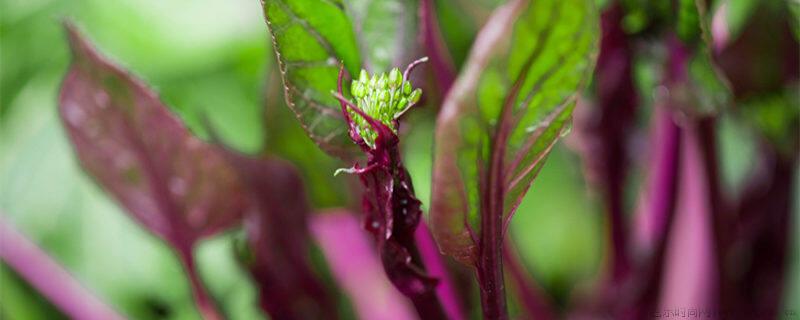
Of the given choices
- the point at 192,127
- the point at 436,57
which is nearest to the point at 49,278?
the point at 192,127

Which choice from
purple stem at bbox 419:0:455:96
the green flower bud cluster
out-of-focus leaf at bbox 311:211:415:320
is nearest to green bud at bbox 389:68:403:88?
the green flower bud cluster

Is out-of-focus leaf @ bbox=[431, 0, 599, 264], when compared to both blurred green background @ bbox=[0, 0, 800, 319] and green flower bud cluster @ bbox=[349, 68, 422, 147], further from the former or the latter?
blurred green background @ bbox=[0, 0, 800, 319]

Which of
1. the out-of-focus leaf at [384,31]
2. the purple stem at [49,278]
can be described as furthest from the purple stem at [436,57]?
the purple stem at [49,278]

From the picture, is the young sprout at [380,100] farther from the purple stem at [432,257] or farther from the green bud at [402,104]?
the purple stem at [432,257]

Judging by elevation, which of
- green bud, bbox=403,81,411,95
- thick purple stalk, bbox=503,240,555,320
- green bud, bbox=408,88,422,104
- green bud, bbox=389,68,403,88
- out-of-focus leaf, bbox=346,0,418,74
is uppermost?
out-of-focus leaf, bbox=346,0,418,74

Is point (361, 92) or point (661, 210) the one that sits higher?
point (361, 92)

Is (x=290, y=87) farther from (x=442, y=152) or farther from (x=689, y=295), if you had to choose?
(x=689, y=295)

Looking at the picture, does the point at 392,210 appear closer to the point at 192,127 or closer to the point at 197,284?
the point at 197,284
